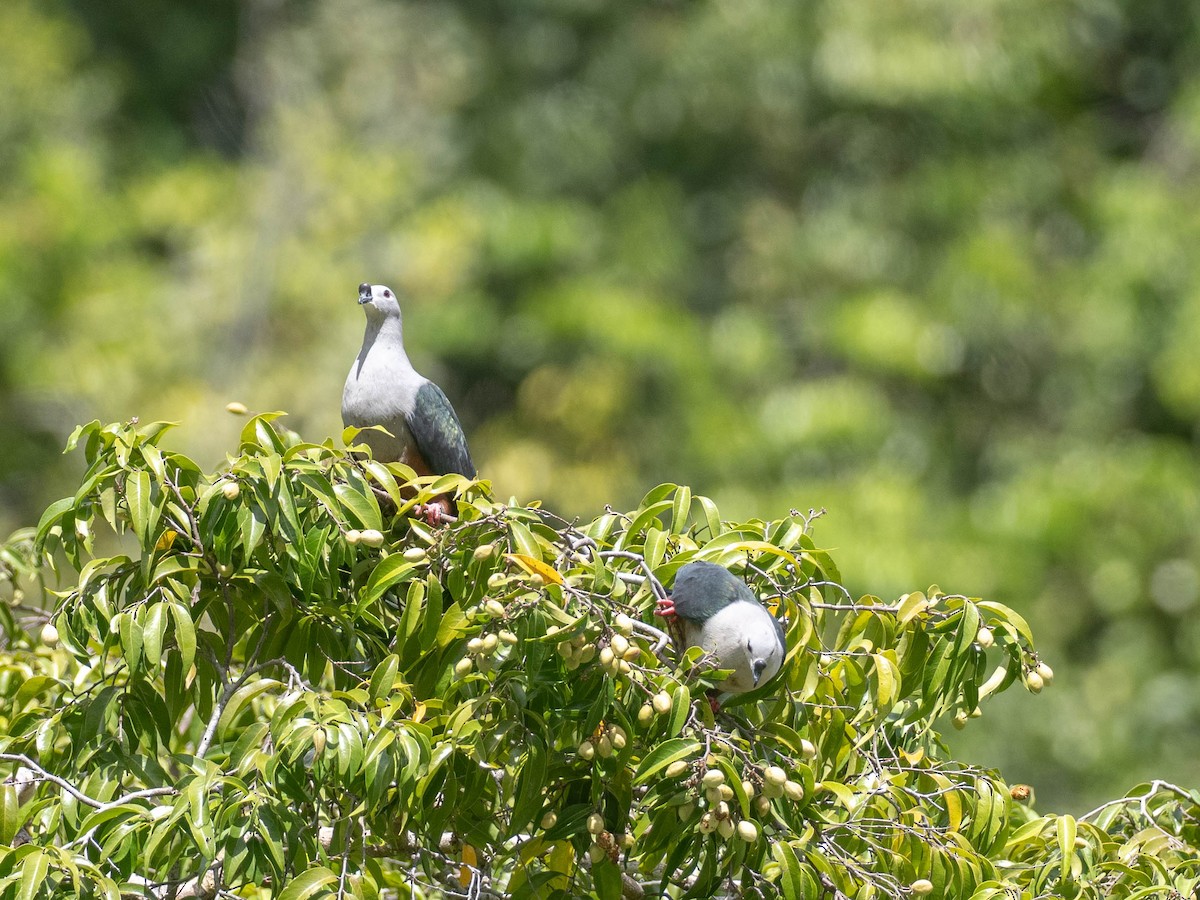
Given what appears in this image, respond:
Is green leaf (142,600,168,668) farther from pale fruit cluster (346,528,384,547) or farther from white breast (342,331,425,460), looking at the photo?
white breast (342,331,425,460)

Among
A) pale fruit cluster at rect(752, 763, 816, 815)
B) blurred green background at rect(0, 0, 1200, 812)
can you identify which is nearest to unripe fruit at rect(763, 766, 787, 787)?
pale fruit cluster at rect(752, 763, 816, 815)

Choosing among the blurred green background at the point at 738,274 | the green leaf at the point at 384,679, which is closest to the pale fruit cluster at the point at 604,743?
the green leaf at the point at 384,679

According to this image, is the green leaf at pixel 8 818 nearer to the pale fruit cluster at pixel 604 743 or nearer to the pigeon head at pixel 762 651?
the pale fruit cluster at pixel 604 743

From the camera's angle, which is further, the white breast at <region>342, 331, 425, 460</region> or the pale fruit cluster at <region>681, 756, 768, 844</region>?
the white breast at <region>342, 331, 425, 460</region>

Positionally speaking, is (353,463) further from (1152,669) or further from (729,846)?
(1152,669)

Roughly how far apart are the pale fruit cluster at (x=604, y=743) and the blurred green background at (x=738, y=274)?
7.08 m

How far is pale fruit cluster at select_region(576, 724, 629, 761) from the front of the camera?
2.36 m

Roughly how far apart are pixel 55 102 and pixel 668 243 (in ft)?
17.7

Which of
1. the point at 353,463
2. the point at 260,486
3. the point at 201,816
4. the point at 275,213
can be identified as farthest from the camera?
the point at 275,213

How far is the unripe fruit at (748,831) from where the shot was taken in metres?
2.27

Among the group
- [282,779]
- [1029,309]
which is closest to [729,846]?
[282,779]

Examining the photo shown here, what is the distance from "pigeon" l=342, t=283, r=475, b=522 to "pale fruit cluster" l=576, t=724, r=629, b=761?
49.9 inches

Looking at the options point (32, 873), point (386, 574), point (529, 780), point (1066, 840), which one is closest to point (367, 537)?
point (386, 574)

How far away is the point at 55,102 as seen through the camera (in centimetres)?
1260
